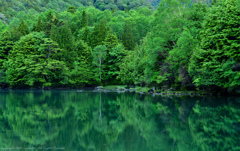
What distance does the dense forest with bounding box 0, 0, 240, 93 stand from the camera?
81.0ft

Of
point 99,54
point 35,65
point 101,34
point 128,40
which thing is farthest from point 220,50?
point 101,34

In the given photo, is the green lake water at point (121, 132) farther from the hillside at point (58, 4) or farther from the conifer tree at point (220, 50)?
the hillside at point (58, 4)

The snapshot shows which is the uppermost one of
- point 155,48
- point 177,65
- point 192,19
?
point 192,19

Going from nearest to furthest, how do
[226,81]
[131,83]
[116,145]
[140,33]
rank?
[116,145] < [226,81] < [131,83] < [140,33]

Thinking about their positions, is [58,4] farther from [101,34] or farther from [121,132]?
[121,132]

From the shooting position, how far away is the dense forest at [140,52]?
24.7 meters

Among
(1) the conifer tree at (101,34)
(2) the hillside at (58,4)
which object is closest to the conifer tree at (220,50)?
(1) the conifer tree at (101,34)

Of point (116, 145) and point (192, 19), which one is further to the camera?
point (192, 19)

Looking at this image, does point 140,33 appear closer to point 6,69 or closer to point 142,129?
point 6,69

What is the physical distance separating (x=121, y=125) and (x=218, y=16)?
58.9 feet

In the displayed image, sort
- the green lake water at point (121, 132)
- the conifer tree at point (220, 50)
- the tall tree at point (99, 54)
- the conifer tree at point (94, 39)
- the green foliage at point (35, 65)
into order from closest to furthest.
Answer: the green lake water at point (121, 132) < the conifer tree at point (220, 50) < the green foliage at point (35, 65) < the tall tree at point (99, 54) < the conifer tree at point (94, 39)

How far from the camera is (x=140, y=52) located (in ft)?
141

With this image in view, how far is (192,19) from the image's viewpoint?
3309cm

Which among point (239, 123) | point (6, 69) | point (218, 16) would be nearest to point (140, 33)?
point (6, 69)
